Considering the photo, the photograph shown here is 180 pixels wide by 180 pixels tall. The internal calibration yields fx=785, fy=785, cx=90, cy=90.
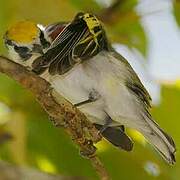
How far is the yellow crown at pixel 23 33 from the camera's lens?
1739 millimetres

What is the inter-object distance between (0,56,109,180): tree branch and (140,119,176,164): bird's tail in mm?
159

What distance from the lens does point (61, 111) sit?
1.60 meters

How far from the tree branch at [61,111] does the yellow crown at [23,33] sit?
16 cm

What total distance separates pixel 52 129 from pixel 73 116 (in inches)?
19.7

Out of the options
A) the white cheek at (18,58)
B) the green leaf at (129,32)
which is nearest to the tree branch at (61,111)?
the white cheek at (18,58)

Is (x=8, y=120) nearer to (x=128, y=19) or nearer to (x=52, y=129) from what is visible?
A: (x=52, y=129)

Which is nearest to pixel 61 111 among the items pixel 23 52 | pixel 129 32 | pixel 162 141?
pixel 23 52

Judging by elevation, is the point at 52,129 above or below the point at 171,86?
below

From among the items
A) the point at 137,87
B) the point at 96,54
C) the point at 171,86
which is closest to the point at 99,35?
the point at 96,54

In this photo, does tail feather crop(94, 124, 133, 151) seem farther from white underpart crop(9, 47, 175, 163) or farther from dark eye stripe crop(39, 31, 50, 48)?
dark eye stripe crop(39, 31, 50, 48)

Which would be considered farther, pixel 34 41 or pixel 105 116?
pixel 105 116

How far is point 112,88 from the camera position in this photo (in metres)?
1.88

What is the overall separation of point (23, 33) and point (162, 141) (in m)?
0.41

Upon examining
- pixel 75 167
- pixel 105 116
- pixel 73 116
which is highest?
pixel 73 116
